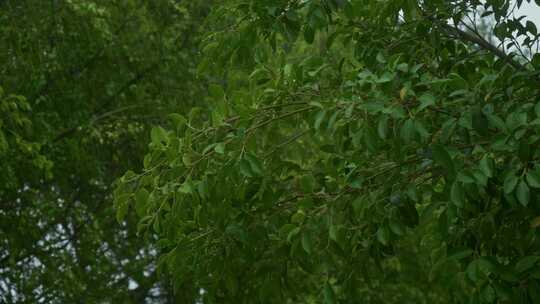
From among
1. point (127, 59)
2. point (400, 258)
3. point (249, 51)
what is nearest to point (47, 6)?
point (127, 59)

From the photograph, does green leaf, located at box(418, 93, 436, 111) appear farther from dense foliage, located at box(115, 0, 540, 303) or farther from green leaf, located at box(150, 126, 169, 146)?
green leaf, located at box(150, 126, 169, 146)

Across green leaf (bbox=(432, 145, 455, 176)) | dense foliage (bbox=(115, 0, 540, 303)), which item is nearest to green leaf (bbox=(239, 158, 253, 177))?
dense foliage (bbox=(115, 0, 540, 303))

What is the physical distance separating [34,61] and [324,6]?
7.03m

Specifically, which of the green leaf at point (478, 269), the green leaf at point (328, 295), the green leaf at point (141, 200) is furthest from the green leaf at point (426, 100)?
the green leaf at point (141, 200)

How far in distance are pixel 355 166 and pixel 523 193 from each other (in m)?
1.17

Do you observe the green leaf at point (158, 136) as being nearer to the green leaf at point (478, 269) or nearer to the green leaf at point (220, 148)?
the green leaf at point (220, 148)

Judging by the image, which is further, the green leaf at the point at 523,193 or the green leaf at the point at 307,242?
the green leaf at the point at 307,242

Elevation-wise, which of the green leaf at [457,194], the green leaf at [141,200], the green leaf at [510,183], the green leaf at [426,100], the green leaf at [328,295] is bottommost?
the green leaf at [510,183]

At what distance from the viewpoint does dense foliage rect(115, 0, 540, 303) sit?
4.36 m

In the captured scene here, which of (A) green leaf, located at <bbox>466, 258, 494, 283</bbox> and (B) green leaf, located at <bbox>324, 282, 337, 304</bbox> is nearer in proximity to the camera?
(A) green leaf, located at <bbox>466, 258, 494, 283</bbox>

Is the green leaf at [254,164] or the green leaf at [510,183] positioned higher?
the green leaf at [254,164]

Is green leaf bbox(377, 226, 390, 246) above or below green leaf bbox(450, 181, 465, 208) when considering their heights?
above

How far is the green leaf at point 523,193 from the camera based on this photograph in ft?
13.5

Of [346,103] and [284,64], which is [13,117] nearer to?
[284,64]
